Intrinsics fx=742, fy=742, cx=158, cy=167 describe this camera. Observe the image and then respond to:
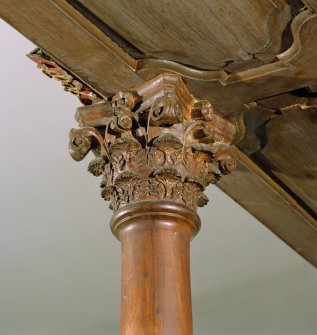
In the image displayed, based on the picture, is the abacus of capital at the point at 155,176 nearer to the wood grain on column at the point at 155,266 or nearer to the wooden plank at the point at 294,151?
the wood grain on column at the point at 155,266

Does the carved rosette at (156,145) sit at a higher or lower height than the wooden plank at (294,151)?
lower

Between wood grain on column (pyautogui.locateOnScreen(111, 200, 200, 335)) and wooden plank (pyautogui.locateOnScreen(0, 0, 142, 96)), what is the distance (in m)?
0.47

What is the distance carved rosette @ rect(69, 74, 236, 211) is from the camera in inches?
101

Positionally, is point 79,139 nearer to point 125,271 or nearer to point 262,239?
point 125,271

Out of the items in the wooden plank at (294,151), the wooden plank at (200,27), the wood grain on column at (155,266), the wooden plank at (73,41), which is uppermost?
the wooden plank at (294,151)

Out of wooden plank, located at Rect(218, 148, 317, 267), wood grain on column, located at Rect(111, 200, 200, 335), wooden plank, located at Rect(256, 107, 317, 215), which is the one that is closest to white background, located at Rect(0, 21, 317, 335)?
wooden plank, located at Rect(218, 148, 317, 267)

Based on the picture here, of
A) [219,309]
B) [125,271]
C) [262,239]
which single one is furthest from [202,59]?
[219,309]

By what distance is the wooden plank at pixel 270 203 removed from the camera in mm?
3494

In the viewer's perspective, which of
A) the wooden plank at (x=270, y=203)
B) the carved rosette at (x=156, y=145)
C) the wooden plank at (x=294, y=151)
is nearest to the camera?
the carved rosette at (x=156, y=145)

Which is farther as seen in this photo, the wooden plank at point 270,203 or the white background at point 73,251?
the white background at point 73,251

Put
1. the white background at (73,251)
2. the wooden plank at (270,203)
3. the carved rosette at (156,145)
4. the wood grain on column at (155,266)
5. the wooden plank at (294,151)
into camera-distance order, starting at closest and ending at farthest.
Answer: the wood grain on column at (155,266)
the carved rosette at (156,145)
the wooden plank at (294,151)
the wooden plank at (270,203)
the white background at (73,251)

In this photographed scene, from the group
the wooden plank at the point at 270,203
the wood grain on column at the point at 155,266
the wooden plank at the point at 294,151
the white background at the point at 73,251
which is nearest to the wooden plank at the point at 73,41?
the wood grain on column at the point at 155,266

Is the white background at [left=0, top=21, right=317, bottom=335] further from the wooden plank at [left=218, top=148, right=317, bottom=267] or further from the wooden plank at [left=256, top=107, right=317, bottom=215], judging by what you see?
the wooden plank at [left=256, top=107, right=317, bottom=215]

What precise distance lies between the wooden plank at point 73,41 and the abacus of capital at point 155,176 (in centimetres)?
8
